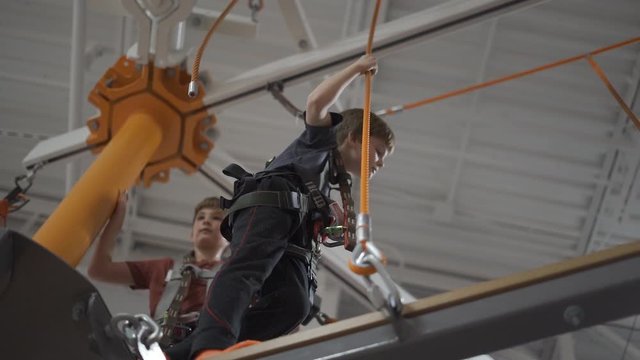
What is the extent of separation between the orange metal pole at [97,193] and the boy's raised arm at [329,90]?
997 mm

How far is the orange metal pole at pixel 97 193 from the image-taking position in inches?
120

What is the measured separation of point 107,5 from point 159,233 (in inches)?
145

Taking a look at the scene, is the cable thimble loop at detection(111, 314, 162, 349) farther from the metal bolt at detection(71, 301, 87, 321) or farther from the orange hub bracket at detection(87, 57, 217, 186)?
the orange hub bracket at detection(87, 57, 217, 186)

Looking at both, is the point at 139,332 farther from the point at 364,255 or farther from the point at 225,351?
the point at 364,255

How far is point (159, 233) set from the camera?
755cm

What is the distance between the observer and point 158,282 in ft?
13.0

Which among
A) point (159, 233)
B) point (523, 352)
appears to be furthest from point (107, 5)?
point (159, 233)

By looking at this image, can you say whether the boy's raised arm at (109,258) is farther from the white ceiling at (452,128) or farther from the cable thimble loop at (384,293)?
the white ceiling at (452,128)

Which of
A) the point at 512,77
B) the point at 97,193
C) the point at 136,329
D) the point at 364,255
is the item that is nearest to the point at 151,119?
the point at 97,193

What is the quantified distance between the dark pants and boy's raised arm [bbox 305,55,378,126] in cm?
25

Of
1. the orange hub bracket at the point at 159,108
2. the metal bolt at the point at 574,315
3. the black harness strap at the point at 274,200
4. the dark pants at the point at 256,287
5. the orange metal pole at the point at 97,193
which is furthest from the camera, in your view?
the orange hub bracket at the point at 159,108

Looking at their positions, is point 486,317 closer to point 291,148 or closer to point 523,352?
point 523,352

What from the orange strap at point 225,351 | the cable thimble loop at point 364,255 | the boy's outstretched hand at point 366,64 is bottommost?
the orange strap at point 225,351

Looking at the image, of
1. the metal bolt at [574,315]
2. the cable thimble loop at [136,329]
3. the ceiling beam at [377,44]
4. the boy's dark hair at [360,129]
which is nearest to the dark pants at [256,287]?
the cable thimble loop at [136,329]
